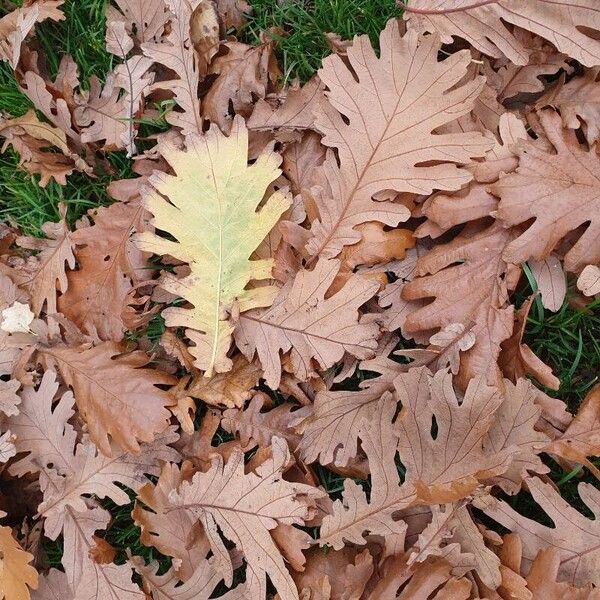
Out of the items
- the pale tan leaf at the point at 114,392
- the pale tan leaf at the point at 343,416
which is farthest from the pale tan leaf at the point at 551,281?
the pale tan leaf at the point at 114,392

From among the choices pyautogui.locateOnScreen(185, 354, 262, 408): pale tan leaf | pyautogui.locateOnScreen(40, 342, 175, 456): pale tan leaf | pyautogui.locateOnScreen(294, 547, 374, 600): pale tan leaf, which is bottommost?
pyautogui.locateOnScreen(294, 547, 374, 600): pale tan leaf

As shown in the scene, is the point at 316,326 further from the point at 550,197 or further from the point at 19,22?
the point at 19,22

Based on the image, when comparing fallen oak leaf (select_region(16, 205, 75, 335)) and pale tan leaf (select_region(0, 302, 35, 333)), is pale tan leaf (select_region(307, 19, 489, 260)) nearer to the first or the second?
fallen oak leaf (select_region(16, 205, 75, 335))

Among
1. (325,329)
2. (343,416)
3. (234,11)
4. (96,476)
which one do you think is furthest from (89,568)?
(234,11)

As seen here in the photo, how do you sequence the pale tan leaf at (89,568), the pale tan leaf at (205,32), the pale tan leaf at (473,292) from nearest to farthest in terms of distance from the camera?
the pale tan leaf at (473,292), the pale tan leaf at (89,568), the pale tan leaf at (205,32)

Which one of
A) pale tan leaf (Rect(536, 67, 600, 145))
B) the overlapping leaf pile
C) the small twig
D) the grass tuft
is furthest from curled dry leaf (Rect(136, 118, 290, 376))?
pale tan leaf (Rect(536, 67, 600, 145))

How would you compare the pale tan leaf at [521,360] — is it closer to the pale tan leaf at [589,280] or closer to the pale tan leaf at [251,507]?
the pale tan leaf at [589,280]

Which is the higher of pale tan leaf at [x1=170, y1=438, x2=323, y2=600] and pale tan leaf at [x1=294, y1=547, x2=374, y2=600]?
pale tan leaf at [x1=170, y1=438, x2=323, y2=600]
